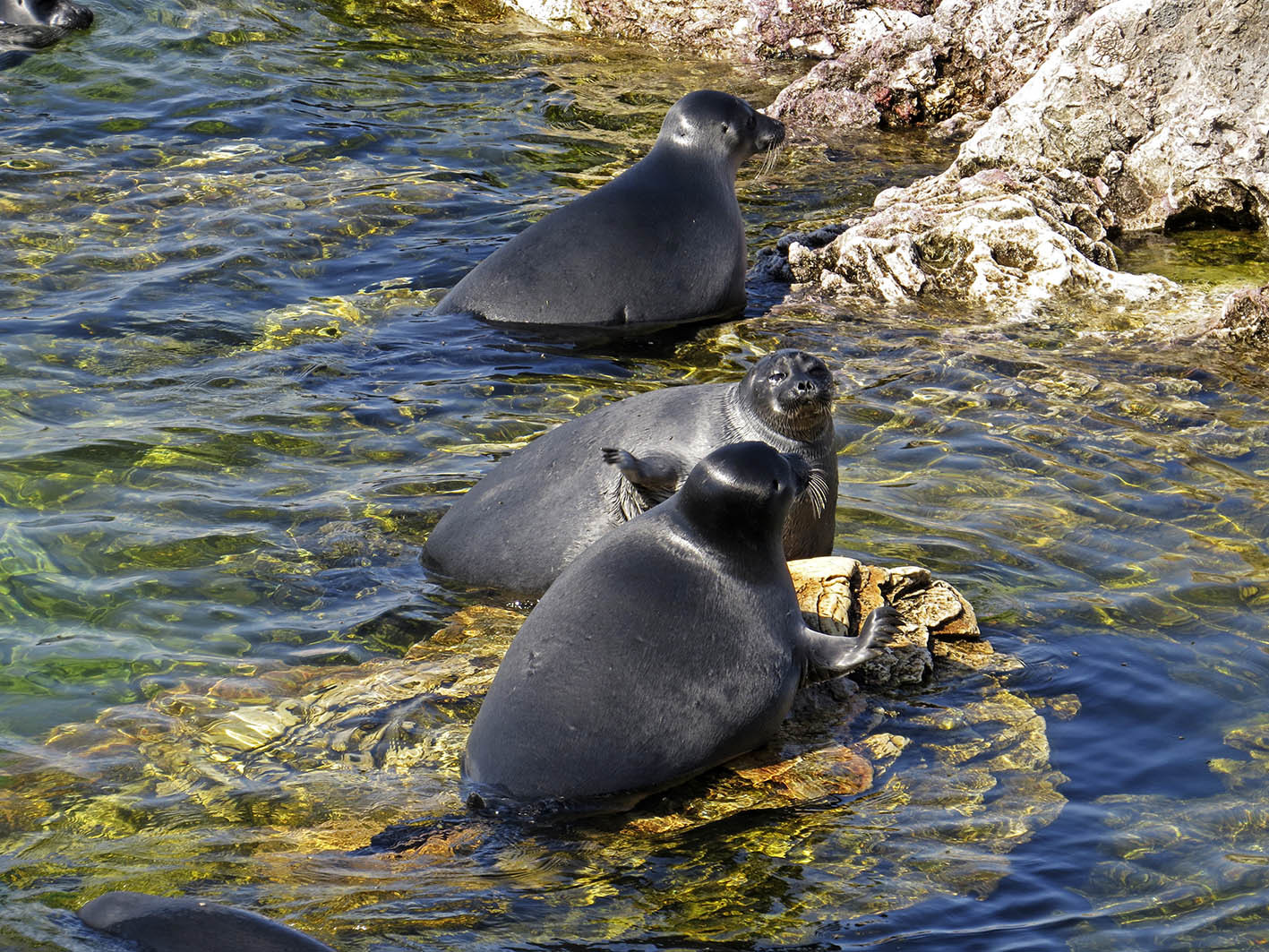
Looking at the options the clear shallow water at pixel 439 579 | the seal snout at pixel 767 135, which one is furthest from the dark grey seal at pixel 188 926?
the seal snout at pixel 767 135

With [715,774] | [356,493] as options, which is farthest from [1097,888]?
[356,493]

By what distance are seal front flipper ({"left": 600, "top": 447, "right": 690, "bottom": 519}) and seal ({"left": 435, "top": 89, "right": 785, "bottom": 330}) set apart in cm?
322

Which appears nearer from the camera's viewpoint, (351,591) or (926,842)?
(926,842)

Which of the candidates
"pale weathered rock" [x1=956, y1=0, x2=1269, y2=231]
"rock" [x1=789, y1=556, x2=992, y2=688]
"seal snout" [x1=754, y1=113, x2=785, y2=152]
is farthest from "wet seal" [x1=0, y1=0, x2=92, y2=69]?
"rock" [x1=789, y1=556, x2=992, y2=688]

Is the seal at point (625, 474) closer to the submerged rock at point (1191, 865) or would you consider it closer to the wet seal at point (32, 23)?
the submerged rock at point (1191, 865)

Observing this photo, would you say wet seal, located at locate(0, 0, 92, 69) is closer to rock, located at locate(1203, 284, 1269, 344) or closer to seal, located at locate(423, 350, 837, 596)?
seal, located at locate(423, 350, 837, 596)

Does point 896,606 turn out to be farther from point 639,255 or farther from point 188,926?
point 639,255

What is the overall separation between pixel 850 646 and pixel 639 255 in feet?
15.5

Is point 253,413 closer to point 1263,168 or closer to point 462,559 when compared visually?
point 462,559

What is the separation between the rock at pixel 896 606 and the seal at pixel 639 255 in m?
3.87

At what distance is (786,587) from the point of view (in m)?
5.06

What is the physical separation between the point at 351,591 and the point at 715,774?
2.11 metres

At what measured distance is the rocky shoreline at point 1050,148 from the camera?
9516mm

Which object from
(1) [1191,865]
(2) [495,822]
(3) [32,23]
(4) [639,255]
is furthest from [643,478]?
(3) [32,23]
